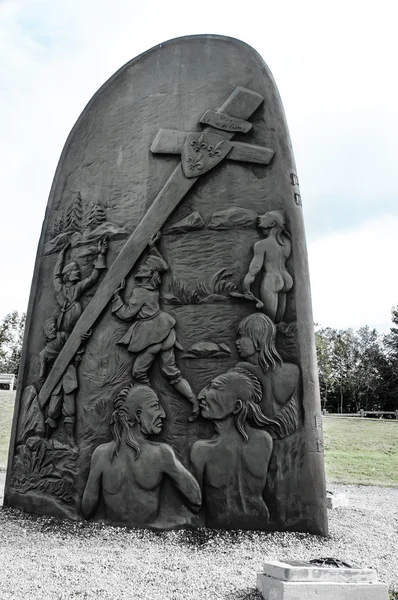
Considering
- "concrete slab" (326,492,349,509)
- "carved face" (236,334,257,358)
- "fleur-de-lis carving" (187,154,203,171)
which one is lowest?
"concrete slab" (326,492,349,509)

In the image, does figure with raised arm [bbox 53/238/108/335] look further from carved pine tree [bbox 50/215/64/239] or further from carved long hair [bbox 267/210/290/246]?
carved long hair [bbox 267/210/290/246]

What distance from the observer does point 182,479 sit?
18.1 ft

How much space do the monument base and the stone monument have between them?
182 cm

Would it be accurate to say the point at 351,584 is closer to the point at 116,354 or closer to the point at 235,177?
the point at 116,354

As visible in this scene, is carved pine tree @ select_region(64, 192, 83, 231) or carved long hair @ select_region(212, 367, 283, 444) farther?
carved pine tree @ select_region(64, 192, 83, 231)

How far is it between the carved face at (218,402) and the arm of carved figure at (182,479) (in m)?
0.56

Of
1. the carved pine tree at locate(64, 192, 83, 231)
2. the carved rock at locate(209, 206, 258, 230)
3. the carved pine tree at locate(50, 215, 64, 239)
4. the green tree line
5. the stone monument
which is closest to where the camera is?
the stone monument

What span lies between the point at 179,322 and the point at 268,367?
3.59ft

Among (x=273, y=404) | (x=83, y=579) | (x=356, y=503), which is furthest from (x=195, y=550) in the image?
(x=356, y=503)

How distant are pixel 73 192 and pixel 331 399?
4361cm

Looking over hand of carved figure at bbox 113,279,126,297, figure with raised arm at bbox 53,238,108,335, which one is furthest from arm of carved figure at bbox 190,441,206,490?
figure with raised arm at bbox 53,238,108,335

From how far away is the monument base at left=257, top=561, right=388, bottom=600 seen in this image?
354cm

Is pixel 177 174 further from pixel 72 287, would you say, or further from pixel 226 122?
pixel 72 287

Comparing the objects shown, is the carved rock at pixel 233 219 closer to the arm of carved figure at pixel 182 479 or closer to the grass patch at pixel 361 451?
the arm of carved figure at pixel 182 479
